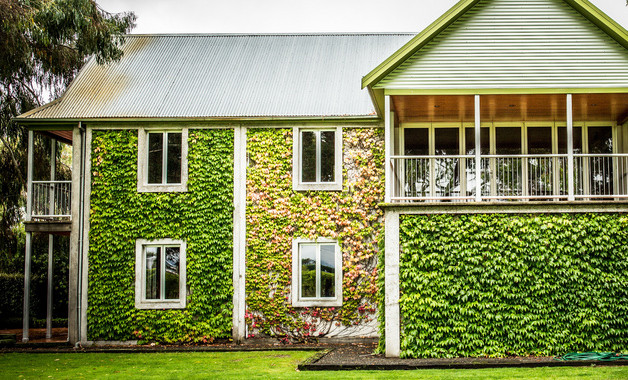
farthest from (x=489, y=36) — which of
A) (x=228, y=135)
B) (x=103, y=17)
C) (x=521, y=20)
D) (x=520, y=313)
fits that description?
(x=103, y=17)

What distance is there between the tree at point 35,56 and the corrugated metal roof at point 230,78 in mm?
934

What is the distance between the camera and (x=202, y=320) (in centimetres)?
1689

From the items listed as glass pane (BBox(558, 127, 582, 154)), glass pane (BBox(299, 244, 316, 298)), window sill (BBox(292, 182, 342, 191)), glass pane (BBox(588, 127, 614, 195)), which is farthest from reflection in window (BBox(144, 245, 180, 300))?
glass pane (BBox(588, 127, 614, 195))

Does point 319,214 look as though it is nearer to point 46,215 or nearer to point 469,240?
point 469,240

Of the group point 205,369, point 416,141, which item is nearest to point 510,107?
point 416,141

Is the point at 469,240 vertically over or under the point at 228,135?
under

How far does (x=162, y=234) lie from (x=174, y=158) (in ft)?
6.30

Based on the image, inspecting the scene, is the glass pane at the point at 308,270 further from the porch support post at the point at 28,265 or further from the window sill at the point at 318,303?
the porch support post at the point at 28,265

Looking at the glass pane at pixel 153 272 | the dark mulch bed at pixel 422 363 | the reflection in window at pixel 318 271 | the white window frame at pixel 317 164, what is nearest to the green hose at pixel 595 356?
the dark mulch bed at pixel 422 363

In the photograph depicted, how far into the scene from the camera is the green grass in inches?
450

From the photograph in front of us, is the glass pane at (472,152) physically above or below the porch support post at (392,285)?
above

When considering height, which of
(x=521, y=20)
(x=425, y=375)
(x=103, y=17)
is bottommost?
(x=425, y=375)

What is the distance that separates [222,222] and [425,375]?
724 cm

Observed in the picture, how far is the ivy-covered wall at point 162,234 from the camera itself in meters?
16.9
